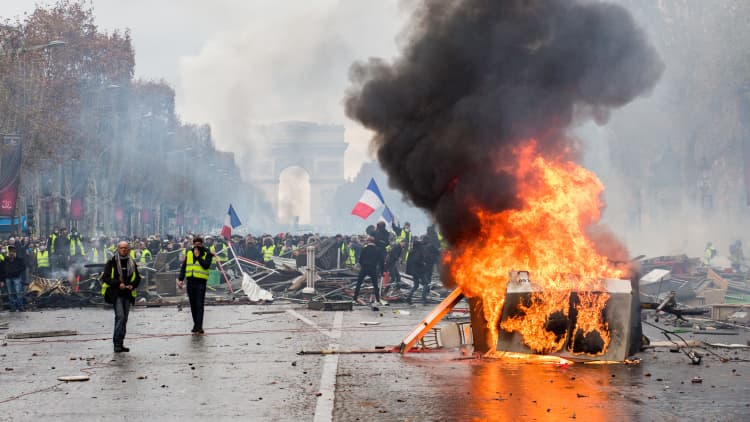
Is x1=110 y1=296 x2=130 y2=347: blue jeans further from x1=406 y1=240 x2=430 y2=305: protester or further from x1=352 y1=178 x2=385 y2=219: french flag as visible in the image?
x1=352 y1=178 x2=385 y2=219: french flag

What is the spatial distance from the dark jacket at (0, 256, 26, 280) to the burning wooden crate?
15.1 meters

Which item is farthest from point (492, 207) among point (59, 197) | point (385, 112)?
point (59, 197)

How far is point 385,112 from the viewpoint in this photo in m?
13.6

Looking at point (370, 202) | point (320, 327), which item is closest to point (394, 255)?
point (370, 202)

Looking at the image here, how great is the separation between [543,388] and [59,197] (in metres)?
46.0

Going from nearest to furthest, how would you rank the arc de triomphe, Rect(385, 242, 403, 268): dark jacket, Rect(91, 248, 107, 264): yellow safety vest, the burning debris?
the burning debris
Rect(385, 242, 403, 268): dark jacket
Rect(91, 248, 107, 264): yellow safety vest
the arc de triomphe

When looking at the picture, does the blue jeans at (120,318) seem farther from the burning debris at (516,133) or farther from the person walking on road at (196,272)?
the burning debris at (516,133)

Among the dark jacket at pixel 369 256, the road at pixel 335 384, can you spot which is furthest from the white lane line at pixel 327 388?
the dark jacket at pixel 369 256

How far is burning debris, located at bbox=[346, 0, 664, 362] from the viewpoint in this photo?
39.8 ft

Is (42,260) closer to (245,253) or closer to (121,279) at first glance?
(245,253)

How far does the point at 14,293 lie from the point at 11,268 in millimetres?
808

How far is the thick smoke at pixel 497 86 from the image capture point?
488 inches

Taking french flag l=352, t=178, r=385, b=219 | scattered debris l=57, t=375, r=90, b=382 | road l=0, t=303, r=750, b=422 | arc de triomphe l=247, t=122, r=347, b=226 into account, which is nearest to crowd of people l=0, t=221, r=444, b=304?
french flag l=352, t=178, r=385, b=219

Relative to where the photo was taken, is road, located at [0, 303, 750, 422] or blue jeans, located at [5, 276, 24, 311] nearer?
road, located at [0, 303, 750, 422]
